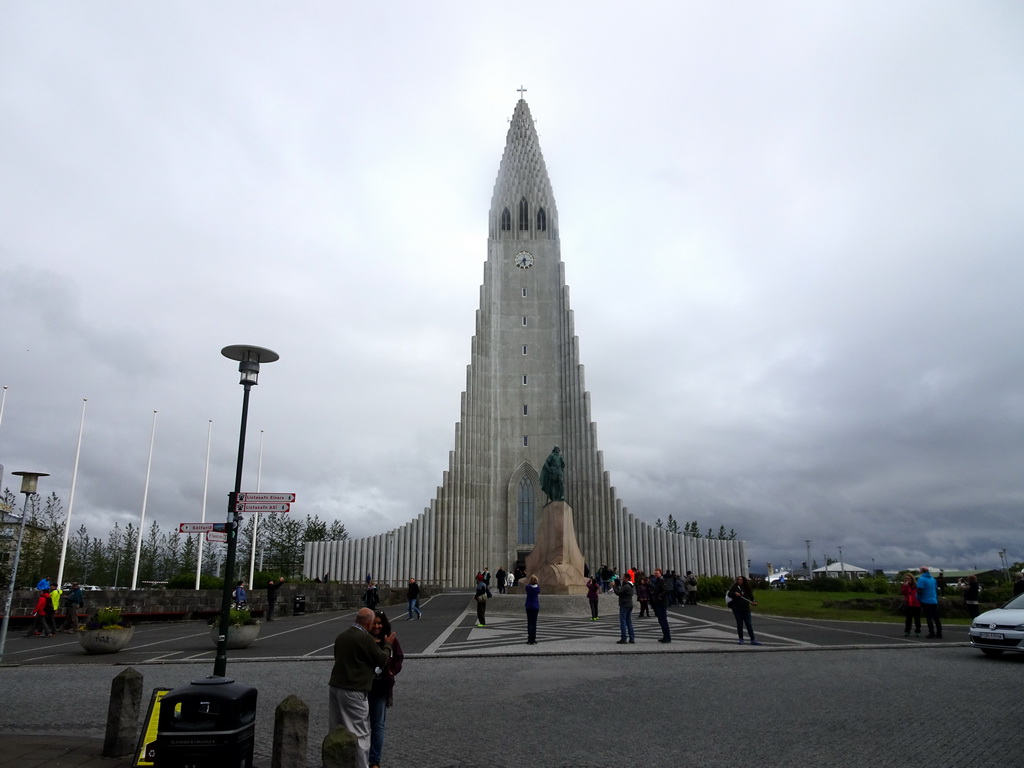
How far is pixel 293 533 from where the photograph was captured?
5712 cm

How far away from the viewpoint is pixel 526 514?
1937 inches

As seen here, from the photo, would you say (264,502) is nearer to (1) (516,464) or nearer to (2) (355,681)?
(2) (355,681)

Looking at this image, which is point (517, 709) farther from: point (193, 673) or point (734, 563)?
point (734, 563)

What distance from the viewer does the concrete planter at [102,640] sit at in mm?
15070

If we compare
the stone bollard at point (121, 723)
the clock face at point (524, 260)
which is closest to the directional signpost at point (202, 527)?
the stone bollard at point (121, 723)

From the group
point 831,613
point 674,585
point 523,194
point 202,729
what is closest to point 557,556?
point 674,585

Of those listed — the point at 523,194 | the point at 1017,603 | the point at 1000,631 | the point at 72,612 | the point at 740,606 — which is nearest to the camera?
the point at 1000,631

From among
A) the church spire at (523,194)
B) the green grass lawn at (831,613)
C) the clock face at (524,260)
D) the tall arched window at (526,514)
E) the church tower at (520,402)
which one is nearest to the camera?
the green grass lawn at (831,613)

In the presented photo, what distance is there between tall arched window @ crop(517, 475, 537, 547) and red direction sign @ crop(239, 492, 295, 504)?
129ft

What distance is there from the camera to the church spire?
2176 inches

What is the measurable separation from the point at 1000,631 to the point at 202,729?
12.3 meters

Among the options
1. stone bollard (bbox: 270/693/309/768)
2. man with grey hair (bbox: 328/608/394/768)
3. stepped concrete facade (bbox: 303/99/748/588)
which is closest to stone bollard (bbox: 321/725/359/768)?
stone bollard (bbox: 270/693/309/768)

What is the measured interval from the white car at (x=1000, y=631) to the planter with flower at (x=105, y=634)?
1683 cm

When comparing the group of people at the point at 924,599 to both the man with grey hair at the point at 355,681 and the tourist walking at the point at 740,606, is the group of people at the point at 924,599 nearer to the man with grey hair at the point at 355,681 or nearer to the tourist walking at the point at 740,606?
the tourist walking at the point at 740,606
